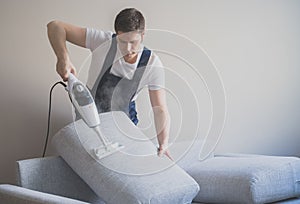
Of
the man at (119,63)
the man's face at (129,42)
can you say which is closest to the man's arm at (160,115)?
the man at (119,63)

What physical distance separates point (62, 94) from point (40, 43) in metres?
0.24

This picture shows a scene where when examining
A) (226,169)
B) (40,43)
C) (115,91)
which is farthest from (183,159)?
(40,43)

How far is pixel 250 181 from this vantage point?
1.84m

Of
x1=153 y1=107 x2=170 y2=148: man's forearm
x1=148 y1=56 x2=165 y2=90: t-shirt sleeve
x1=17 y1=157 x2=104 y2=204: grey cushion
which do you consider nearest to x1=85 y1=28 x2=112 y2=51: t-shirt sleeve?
x1=148 y1=56 x2=165 y2=90: t-shirt sleeve

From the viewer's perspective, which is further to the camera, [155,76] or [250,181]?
[155,76]

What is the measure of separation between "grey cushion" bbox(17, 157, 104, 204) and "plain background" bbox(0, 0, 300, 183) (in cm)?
29

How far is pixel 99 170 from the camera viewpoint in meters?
1.71

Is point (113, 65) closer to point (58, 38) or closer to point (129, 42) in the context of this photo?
point (129, 42)

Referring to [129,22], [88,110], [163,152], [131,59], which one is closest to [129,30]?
[129,22]

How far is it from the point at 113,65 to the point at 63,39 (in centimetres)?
22

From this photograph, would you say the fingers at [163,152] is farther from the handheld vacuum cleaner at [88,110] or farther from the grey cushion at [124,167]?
the handheld vacuum cleaner at [88,110]

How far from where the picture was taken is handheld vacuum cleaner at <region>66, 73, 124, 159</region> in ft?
5.63

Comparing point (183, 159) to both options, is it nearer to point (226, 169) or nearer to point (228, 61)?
point (226, 169)

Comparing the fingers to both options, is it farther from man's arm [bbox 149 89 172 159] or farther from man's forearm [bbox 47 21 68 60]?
man's forearm [bbox 47 21 68 60]
